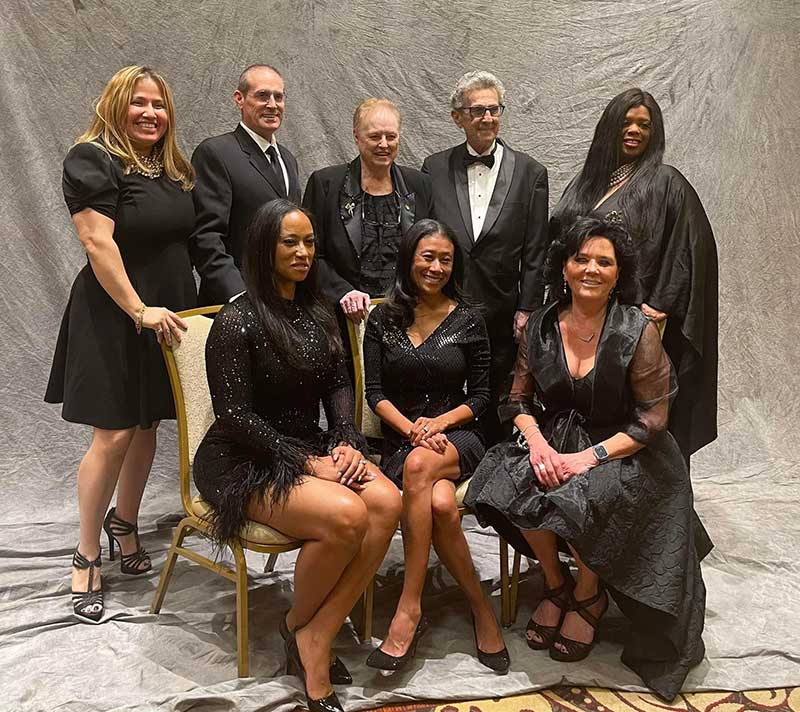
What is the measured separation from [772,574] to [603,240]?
1441mm

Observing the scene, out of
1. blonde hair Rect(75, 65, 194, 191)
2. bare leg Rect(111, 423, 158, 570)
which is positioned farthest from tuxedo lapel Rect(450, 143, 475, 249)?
bare leg Rect(111, 423, 158, 570)

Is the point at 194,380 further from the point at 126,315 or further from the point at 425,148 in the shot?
the point at 425,148

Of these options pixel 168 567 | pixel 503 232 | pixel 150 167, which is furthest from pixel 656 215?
pixel 168 567

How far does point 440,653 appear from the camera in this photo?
269cm

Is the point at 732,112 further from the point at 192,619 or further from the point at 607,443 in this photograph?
the point at 192,619

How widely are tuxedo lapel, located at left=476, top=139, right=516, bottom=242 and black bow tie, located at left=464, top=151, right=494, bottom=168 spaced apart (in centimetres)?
4

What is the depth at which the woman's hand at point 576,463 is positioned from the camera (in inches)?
101

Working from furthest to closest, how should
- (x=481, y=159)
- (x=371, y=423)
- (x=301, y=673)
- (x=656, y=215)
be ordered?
(x=481, y=159) < (x=371, y=423) < (x=656, y=215) < (x=301, y=673)

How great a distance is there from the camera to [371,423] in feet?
9.84

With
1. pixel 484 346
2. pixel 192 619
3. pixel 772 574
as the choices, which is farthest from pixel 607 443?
pixel 192 619

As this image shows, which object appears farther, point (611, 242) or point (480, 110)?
point (480, 110)

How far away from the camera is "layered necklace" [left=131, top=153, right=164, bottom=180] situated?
276cm

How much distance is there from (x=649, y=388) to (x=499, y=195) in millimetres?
853

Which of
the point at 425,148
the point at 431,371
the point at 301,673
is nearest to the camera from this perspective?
the point at 301,673
